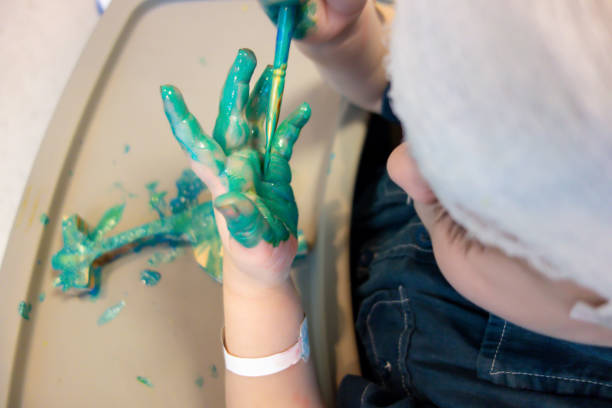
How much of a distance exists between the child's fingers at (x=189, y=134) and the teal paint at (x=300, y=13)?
0.47ft

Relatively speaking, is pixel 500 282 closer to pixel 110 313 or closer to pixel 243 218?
pixel 243 218

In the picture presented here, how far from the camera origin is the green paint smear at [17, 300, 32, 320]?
501mm

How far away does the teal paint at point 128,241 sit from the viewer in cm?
52

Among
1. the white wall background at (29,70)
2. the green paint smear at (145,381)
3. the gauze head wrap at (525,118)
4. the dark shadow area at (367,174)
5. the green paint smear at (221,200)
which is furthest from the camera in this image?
the white wall background at (29,70)

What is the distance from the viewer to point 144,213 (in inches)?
22.5

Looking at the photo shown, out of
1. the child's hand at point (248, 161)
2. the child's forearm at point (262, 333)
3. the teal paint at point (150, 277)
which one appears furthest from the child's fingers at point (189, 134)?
the teal paint at point (150, 277)

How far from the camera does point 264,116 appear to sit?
43cm

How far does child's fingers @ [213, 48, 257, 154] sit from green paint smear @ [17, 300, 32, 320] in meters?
0.31

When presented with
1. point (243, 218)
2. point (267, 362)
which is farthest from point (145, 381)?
point (243, 218)

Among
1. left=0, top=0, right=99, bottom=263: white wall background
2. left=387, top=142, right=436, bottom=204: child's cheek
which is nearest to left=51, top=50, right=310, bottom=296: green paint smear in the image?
left=387, top=142, right=436, bottom=204: child's cheek

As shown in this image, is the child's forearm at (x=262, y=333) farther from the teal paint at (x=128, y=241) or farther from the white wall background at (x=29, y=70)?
the white wall background at (x=29, y=70)

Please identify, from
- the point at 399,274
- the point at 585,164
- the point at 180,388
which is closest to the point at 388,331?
the point at 399,274

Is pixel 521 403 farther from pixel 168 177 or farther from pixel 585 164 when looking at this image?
pixel 168 177

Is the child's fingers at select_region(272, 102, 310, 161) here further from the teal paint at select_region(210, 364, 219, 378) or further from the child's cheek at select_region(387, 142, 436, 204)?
the teal paint at select_region(210, 364, 219, 378)
